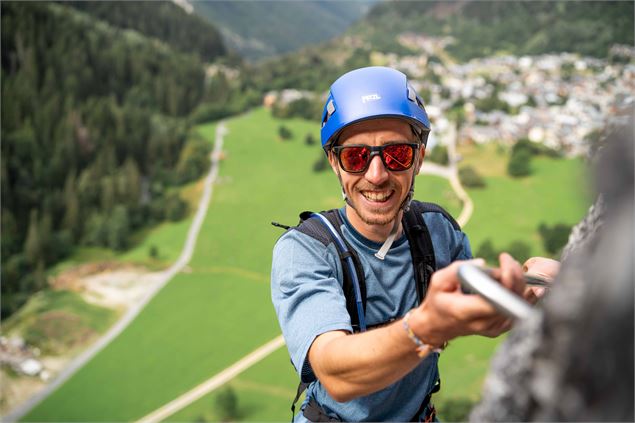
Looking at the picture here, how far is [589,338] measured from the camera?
48.3 inches

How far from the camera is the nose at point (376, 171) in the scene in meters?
3.43

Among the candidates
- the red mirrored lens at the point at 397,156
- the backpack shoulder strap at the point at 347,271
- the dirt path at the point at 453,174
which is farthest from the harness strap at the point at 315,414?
the dirt path at the point at 453,174

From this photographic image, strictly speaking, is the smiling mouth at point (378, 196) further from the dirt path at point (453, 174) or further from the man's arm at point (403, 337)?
the dirt path at point (453, 174)

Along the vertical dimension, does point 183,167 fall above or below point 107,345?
above

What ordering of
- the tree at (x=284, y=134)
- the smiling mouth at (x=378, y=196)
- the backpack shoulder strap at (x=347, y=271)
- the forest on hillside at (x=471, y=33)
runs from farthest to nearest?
1. the forest on hillside at (x=471, y=33)
2. the tree at (x=284, y=134)
3. the smiling mouth at (x=378, y=196)
4. the backpack shoulder strap at (x=347, y=271)

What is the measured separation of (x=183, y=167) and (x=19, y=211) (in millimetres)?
21344

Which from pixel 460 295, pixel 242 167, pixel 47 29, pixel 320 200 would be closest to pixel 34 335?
pixel 320 200

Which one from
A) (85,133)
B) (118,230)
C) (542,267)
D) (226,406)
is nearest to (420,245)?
(542,267)

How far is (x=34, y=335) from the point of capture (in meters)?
46.5

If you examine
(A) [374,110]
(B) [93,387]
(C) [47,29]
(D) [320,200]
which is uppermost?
(C) [47,29]

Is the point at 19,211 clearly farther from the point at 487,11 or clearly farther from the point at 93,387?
the point at 487,11

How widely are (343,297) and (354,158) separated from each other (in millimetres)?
1004

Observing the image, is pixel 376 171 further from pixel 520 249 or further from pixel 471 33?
pixel 471 33

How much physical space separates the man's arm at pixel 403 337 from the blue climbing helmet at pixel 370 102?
4.95ft
